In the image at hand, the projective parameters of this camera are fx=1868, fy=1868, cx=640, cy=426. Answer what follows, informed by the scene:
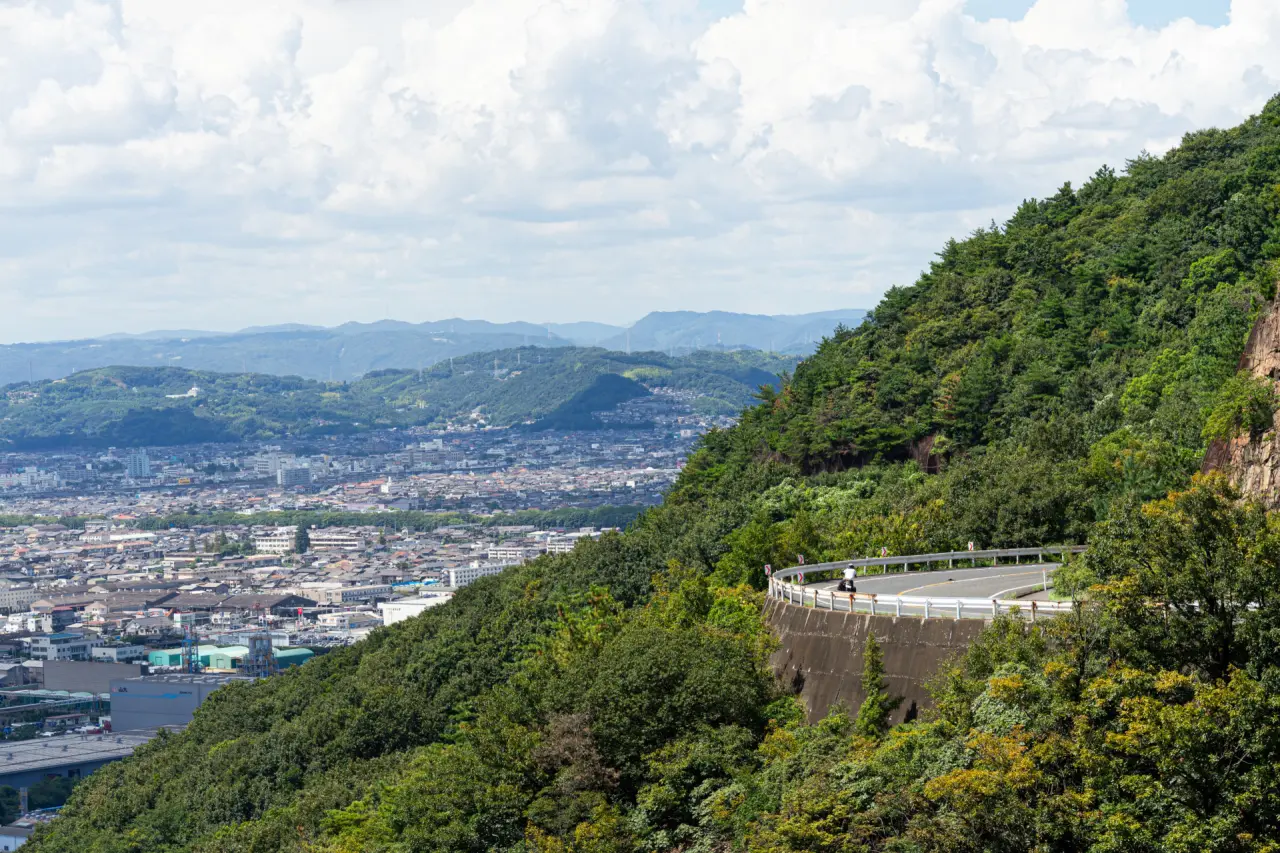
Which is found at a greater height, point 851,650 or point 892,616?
point 892,616

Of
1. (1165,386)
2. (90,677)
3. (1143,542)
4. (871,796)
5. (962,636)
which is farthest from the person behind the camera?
(90,677)

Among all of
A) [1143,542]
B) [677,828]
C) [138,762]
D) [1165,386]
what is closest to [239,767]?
[138,762]

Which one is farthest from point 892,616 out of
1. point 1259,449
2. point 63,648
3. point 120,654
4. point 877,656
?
point 63,648

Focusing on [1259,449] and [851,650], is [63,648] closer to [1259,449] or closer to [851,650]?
[851,650]

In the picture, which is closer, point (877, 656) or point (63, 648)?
point (877, 656)

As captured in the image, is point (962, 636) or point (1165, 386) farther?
point (1165, 386)

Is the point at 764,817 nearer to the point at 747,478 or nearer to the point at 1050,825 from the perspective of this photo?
the point at 1050,825

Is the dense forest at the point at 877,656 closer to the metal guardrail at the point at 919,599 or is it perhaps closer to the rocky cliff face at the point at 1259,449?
the rocky cliff face at the point at 1259,449
